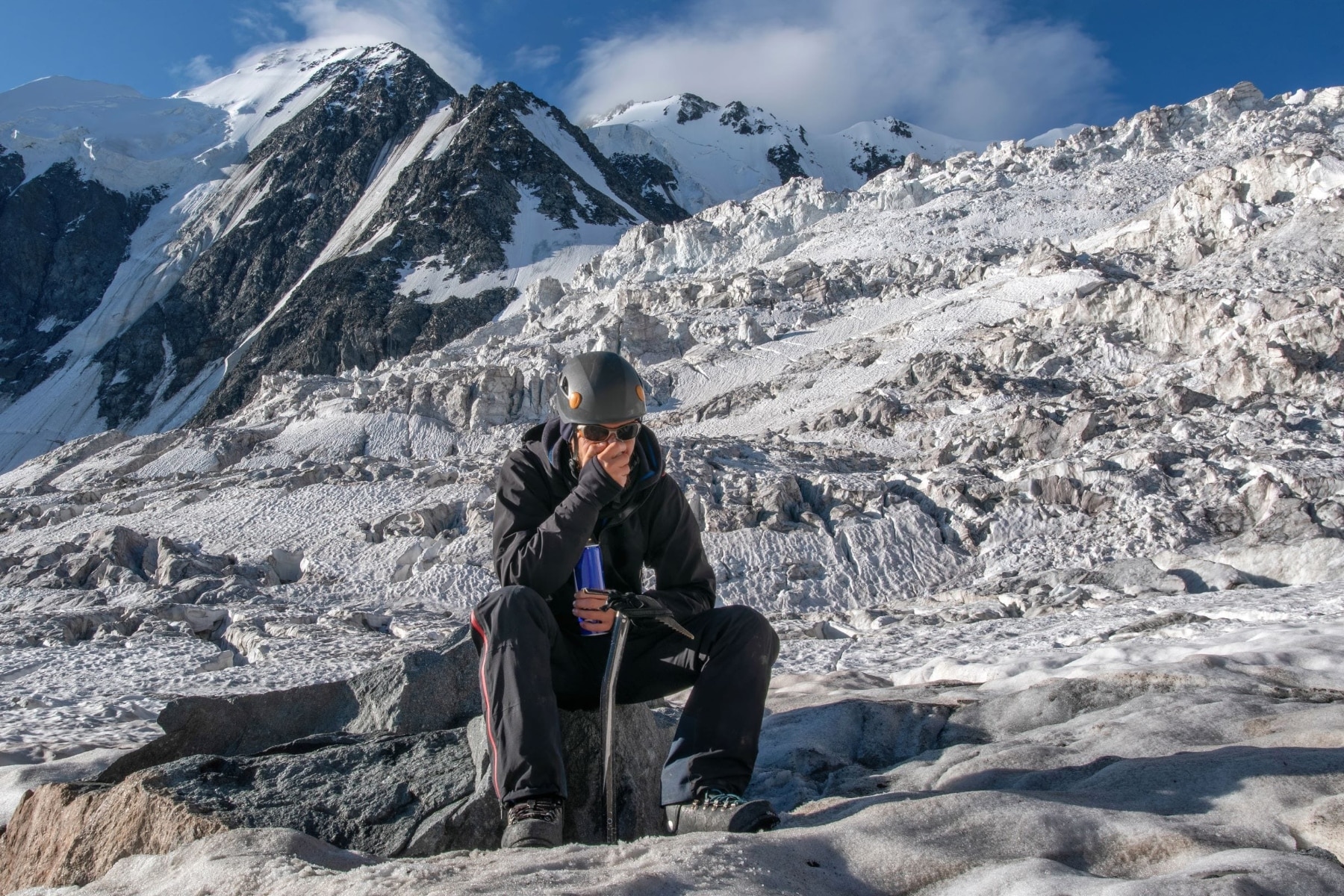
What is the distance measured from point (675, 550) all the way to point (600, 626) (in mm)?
481

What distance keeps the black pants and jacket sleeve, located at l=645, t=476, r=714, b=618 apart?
7.2 inches

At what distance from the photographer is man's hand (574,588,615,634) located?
3.04m

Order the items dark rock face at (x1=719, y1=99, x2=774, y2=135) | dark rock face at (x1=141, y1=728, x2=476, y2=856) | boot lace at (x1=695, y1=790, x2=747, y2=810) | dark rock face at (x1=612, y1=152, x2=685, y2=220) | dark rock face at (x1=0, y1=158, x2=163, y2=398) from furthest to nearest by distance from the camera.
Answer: dark rock face at (x1=719, y1=99, x2=774, y2=135) → dark rock face at (x1=612, y1=152, x2=685, y2=220) → dark rock face at (x1=0, y1=158, x2=163, y2=398) → dark rock face at (x1=141, y1=728, x2=476, y2=856) → boot lace at (x1=695, y1=790, x2=747, y2=810)

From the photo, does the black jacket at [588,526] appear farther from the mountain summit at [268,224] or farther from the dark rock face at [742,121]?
the dark rock face at [742,121]

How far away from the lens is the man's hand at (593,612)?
3.04 meters

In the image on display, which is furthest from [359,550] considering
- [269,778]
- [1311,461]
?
[1311,461]

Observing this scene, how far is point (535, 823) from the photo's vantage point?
2.58 m

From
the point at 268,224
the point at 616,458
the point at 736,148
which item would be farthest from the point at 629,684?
the point at 736,148

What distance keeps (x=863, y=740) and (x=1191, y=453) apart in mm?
17765

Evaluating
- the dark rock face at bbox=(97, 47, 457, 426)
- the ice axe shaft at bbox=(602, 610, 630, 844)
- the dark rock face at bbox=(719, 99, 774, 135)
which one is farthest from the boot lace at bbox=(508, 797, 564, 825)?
the dark rock face at bbox=(719, 99, 774, 135)

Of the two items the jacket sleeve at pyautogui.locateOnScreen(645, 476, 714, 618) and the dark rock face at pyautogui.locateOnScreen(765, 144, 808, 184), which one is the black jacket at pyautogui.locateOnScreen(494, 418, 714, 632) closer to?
the jacket sleeve at pyautogui.locateOnScreen(645, 476, 714, 618)

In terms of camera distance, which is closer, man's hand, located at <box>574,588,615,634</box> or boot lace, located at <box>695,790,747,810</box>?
boot lace, located at <box>695,790,747,810</box>

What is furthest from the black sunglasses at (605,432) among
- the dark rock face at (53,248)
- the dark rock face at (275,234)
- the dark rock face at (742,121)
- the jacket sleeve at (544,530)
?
the dark rock face at (742,121)

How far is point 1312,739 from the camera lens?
3.08 meters
